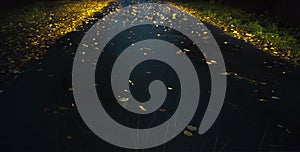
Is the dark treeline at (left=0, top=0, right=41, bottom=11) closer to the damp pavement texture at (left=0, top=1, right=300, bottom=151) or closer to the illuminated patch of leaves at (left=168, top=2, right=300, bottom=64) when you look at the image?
the damp pavement texture at (left=0, top=1, right=300, bottom=151)

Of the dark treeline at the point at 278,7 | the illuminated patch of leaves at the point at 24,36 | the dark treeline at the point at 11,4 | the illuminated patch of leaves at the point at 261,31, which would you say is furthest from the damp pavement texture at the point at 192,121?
the dark treeline at the point at 11,4

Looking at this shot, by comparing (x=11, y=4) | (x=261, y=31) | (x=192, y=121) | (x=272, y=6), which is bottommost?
(x=192, y=121)

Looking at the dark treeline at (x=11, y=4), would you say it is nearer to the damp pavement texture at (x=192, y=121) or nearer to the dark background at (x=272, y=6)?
the dark background at (x=272, y=6)

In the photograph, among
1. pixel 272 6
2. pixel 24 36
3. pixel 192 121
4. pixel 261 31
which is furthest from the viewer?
pixel 272 6

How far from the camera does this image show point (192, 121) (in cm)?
446

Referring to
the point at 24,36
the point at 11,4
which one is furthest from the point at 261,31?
the point at 11,4

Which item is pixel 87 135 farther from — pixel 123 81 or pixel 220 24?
pixel 220 24

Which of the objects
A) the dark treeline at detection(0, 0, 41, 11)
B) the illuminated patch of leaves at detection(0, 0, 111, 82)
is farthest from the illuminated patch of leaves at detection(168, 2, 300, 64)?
the dark treeline at detection(0, 0, 41, 11)

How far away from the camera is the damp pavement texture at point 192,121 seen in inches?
149

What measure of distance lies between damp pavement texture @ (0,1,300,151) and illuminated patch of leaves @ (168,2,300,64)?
2260mm

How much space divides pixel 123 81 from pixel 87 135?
6.94 feet

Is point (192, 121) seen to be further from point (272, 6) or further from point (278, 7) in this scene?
point (272, 6)

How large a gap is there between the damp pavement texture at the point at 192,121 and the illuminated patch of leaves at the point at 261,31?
2260mm

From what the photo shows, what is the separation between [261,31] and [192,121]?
28.5ft
